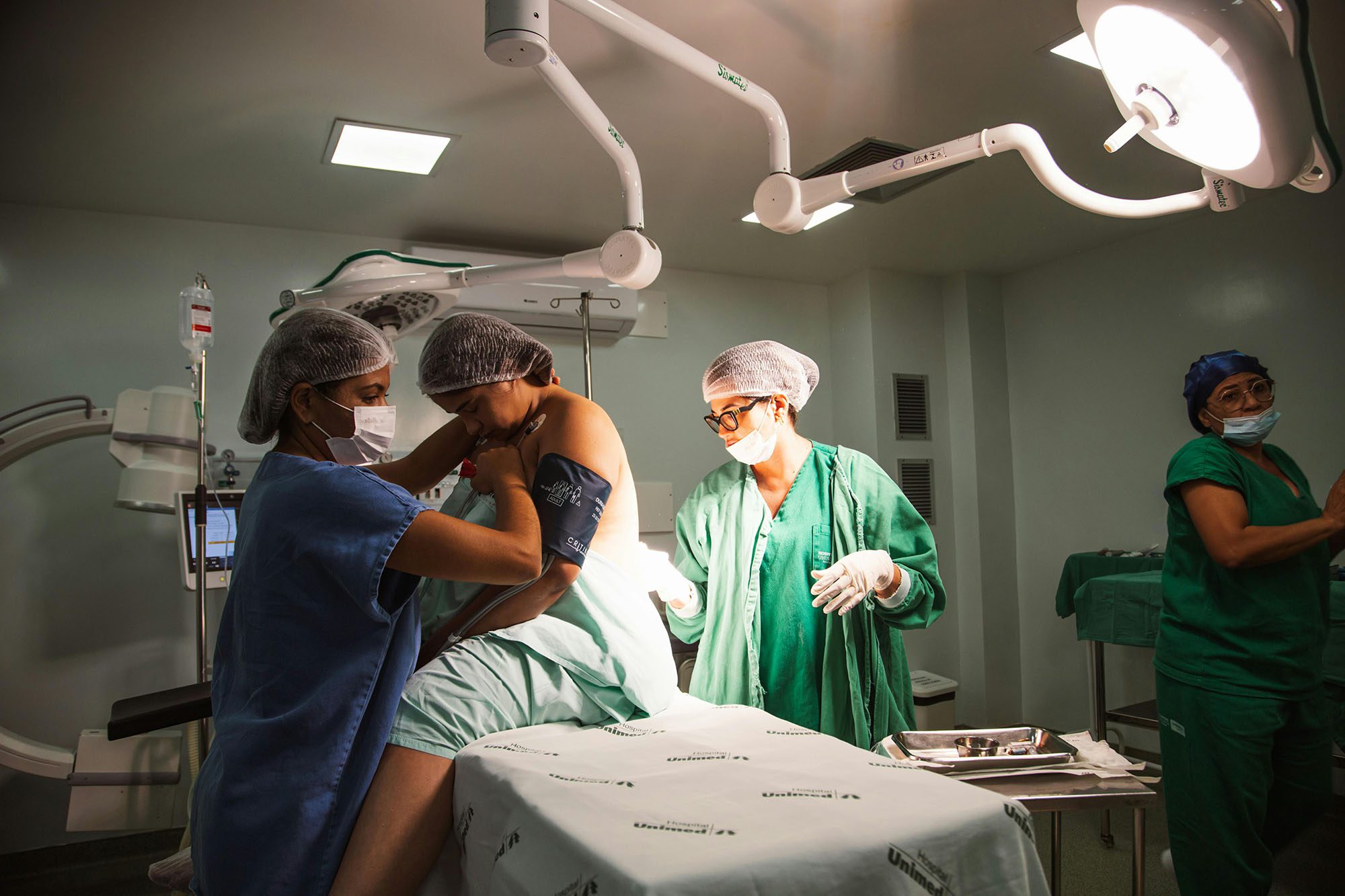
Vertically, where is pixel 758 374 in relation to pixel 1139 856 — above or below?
above

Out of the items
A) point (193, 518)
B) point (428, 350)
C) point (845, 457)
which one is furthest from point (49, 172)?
point (845, 457)

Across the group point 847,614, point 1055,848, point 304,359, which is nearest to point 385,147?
point 304,359

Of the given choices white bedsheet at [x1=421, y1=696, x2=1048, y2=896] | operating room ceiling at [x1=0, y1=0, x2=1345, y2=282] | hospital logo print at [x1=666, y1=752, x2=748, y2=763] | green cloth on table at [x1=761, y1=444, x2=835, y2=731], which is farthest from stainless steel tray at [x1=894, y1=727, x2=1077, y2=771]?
operating room ceiling at [x1=0, y1=0, x2=1345, y2=282]

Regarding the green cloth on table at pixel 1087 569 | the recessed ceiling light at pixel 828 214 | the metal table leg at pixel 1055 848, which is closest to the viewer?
the metal table leg at pixel 1055 848

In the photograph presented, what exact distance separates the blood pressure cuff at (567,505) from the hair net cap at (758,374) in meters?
0.82

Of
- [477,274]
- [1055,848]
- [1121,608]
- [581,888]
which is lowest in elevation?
[1055,848]

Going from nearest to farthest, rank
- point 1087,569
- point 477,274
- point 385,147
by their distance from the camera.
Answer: point 477,274
point 385,147
point 1087,569

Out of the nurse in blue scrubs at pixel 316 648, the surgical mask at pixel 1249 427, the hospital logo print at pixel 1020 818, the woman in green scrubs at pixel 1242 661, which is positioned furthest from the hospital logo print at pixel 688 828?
the surgical mask at pixel 1249 427

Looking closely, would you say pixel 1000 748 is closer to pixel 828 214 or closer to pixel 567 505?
pixel 567 505

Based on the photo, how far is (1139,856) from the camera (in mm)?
1478

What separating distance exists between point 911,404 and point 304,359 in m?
4.07

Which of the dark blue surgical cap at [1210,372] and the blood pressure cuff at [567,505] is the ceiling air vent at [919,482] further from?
the blood pressure cuff at [567,505]

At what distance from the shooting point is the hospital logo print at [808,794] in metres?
0.96

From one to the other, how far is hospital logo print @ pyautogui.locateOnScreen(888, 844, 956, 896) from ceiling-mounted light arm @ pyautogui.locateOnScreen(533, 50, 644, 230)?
135 cm
